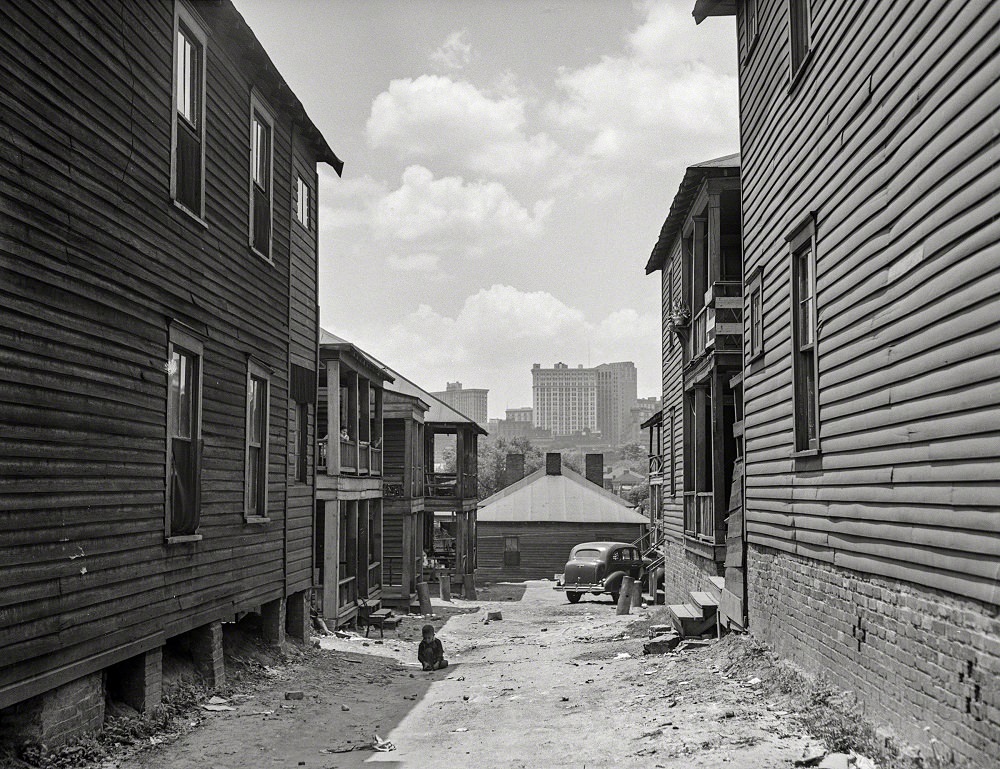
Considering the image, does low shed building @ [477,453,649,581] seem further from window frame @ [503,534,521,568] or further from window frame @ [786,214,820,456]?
window frame @ [786,214,820,456]

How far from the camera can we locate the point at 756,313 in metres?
13.0

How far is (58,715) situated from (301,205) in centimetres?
1051

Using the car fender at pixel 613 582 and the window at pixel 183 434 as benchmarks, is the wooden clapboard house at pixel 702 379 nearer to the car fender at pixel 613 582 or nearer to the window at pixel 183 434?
the window at pixel 183 434

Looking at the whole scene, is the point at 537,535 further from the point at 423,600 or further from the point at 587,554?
the point at 423,600

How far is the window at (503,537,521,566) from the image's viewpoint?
4591cm

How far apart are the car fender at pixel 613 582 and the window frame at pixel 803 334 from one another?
77.4 feet

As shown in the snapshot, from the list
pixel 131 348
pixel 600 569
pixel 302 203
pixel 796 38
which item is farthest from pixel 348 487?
pixel 600 569

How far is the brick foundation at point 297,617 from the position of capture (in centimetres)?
1608

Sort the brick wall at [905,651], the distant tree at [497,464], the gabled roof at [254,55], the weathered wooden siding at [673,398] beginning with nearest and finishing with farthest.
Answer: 1. the brick wall at [905,651]
2. the gabled roof at [254,55]
3. the weathered wooden siding at [673,398]
4. the distant tree at [497,464]

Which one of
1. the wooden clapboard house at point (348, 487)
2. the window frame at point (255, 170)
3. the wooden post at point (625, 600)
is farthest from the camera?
the wooden post at point (625, 600)

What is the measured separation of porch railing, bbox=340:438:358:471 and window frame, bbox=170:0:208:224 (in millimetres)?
10354

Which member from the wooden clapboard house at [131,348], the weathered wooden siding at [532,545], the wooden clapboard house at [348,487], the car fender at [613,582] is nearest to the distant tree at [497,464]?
the weathered wooden siding at [532,545]

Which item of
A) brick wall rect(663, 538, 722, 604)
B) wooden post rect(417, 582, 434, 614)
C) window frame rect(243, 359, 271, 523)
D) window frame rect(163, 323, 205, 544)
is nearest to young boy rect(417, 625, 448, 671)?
window frame rect(243, 359, 271, 523)

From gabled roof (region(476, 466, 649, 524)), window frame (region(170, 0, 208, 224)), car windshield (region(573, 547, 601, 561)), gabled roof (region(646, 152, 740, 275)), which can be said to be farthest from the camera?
gabled roof (region(476, 466, 649, 524))
